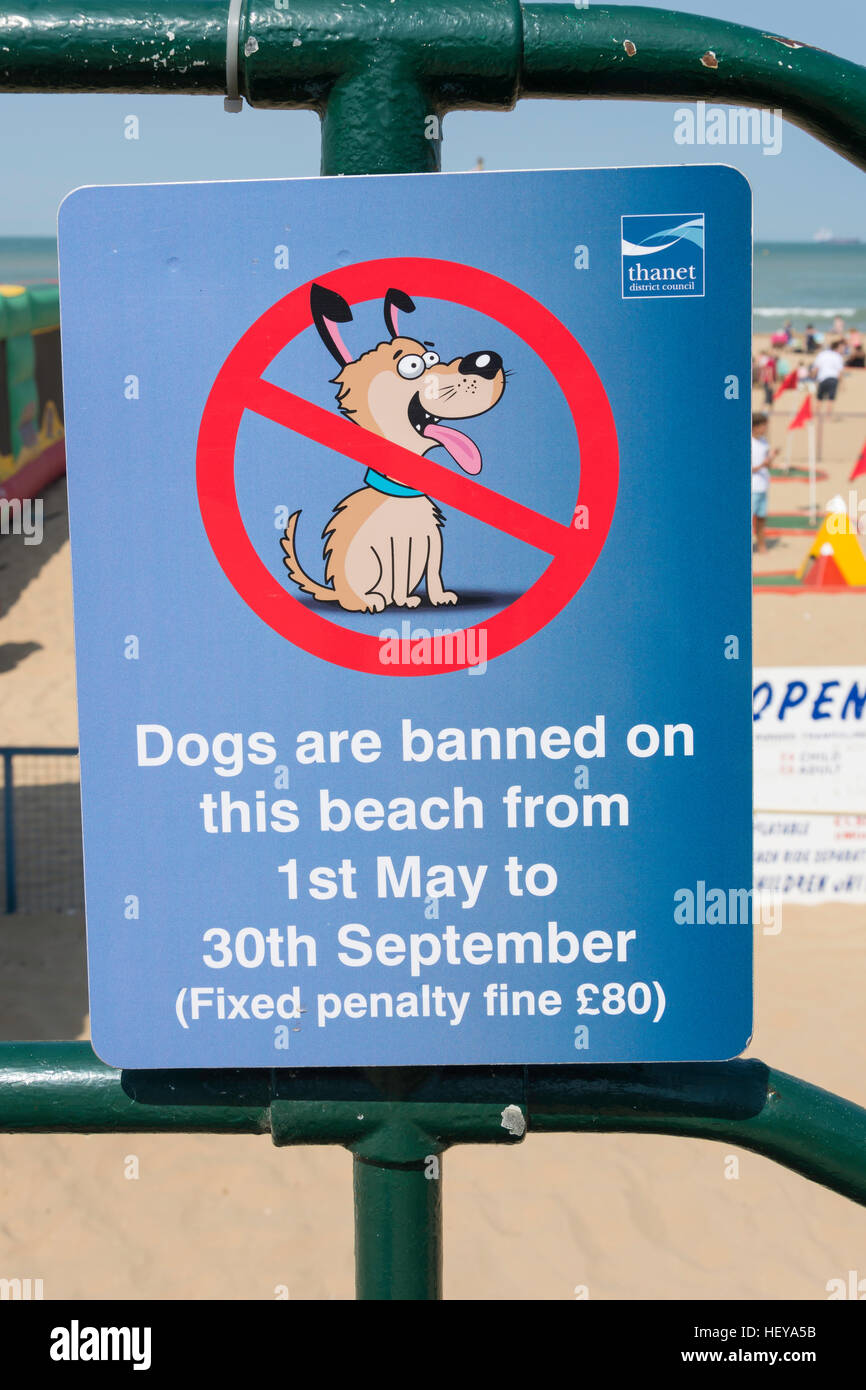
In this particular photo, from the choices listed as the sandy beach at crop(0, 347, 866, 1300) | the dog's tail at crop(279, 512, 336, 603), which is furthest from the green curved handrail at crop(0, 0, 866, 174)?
the sandy beach at crop(0, 347, 866, 1300)

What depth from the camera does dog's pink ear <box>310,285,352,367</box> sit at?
4.20 ft

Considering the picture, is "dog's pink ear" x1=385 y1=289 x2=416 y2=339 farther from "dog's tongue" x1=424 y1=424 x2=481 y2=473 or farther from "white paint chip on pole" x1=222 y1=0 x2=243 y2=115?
"white paint chip on pole" x1=222 y1=0 x2=243 y2=115

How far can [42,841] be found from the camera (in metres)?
8.46

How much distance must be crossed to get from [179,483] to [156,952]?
496 millimetres

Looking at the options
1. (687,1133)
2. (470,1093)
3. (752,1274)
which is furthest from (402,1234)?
(752,1274)

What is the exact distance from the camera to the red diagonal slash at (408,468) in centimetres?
130

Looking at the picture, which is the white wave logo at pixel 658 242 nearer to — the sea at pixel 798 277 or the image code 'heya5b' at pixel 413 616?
the image code 'heya5b' at pixel 413 616

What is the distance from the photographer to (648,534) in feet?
4.30

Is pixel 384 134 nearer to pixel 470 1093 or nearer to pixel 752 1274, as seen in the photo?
pixel 470 1093

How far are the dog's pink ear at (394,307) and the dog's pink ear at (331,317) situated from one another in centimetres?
4

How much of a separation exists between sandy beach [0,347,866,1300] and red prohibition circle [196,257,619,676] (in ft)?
11.1

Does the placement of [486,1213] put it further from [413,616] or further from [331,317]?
[331,317]
